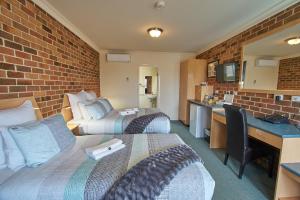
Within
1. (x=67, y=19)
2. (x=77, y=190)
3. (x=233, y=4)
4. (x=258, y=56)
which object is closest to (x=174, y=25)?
(x=233, y=4)

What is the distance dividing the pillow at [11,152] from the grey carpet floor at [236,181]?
6.34ft

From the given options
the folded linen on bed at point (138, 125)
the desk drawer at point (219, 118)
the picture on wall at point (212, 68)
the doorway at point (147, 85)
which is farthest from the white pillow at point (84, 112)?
the doorway at point (147, 85)

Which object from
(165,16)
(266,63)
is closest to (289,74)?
(266,63)

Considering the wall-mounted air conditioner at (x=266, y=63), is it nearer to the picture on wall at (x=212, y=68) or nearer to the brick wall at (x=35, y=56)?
the picture on wall at (x=212, y=68)

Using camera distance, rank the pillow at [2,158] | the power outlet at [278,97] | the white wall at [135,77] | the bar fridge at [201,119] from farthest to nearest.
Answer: the white wall at [135,77] → the bar fridge at [201,119] → the power outlet at [278,97] → the pillow at [2,158]

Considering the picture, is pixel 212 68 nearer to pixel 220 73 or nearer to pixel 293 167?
pixel 220 73

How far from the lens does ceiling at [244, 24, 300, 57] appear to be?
184 centimetres

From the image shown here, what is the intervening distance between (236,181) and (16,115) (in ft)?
8.51

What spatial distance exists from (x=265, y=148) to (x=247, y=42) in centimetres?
177

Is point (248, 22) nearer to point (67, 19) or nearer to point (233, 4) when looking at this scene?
point (233, 4)

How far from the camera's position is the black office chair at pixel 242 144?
1914 millimetres

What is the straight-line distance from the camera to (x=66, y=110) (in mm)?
2473

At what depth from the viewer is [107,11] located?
2.16 m

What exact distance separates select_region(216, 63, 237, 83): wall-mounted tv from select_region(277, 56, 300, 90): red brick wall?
3.12ft
